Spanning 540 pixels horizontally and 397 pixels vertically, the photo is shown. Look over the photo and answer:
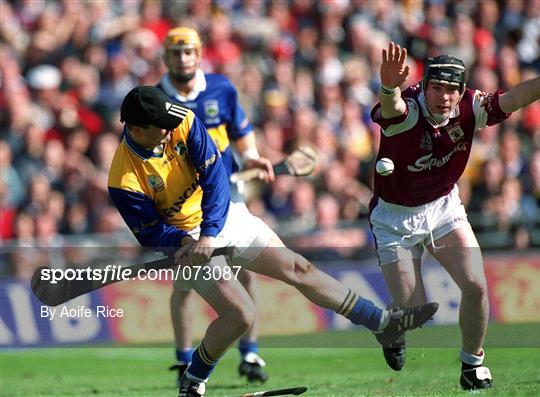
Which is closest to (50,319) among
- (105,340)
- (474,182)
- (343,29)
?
(105,340)

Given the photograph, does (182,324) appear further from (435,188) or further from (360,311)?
(435,188)

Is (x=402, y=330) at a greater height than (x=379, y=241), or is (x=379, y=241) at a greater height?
(x=379, y=241)

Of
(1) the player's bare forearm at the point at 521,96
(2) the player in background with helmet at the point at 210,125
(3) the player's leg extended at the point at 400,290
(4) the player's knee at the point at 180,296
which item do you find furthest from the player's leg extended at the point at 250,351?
(1) the player's bare forearm at the point at 521,96

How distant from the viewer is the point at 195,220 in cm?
791

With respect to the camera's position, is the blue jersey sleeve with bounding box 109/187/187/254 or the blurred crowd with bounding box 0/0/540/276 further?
the blurred crowd with bounding box 0/0/540/276

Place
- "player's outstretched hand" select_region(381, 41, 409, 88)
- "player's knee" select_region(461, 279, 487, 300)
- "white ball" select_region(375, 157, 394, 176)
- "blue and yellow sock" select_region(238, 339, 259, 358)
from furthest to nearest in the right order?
"blue and yellow sock" select_region(238, 339, 259, 358), "white ball" select_region(375, 157, 394, 176), "player's knee" select_region(461, 279, 487, 300), "player's outstretched hand" select_region(381, 41, 409, 88)

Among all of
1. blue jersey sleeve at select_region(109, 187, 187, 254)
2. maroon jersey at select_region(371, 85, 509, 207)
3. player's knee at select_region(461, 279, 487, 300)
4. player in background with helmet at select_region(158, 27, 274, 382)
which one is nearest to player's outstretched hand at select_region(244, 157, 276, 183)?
player in background with helmet at select_region(158, 27, 274, 382)

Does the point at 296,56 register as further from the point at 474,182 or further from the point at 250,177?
the point at 250,177

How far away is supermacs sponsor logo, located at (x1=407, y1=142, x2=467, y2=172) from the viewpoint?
792 centimetres

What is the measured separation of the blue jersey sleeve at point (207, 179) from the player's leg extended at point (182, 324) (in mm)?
1660

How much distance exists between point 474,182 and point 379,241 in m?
5.81

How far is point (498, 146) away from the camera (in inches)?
562

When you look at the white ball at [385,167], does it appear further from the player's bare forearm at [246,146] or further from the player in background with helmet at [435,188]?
the player's bare forearm at [246,146]

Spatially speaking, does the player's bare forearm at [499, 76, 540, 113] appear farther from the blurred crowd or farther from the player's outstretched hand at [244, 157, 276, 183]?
the blurred crowd
